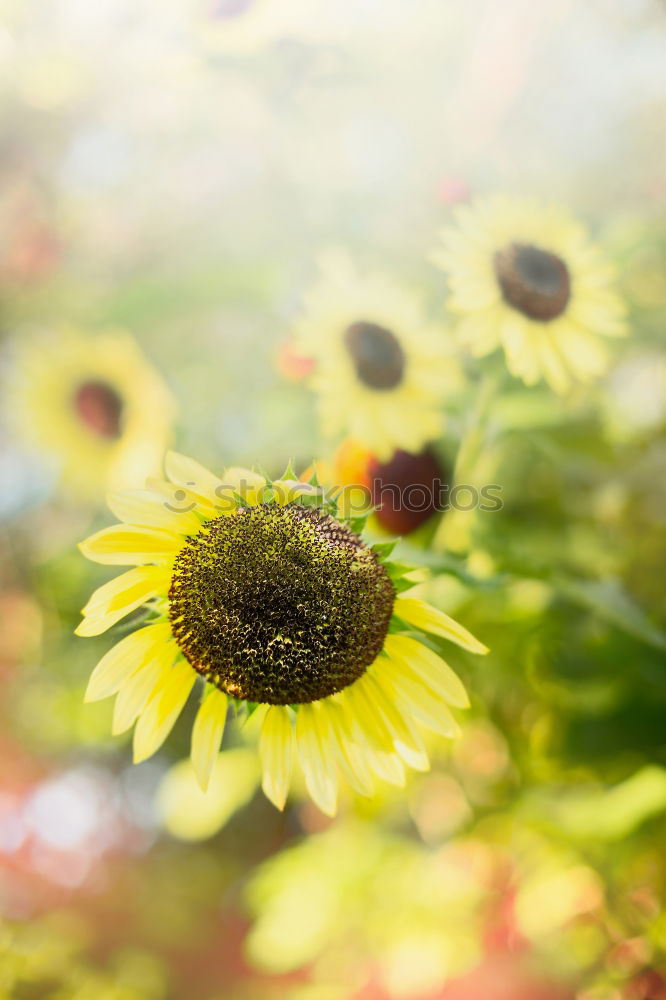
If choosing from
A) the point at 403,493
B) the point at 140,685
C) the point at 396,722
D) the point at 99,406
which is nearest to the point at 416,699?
the point at 396,722

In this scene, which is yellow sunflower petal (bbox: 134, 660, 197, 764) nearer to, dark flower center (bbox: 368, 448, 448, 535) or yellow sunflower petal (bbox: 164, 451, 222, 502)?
yellow sunflower petal (bbox: 164, 451, 222, 502)

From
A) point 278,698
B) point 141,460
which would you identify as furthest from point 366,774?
point 141,460

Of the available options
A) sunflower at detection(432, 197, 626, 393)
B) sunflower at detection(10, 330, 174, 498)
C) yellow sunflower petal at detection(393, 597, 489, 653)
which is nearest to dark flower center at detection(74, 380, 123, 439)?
sunflower at detection(10, 330, 174, 498)

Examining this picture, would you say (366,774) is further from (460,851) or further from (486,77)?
(486,77)

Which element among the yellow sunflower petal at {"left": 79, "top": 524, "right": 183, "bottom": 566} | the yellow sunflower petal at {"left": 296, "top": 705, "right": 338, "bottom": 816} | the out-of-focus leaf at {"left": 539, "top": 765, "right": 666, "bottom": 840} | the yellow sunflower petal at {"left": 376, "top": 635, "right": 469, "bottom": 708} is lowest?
the out-of-focus leaf at {"left": 539, "top": 765, "right": 666, "bottom": 840}

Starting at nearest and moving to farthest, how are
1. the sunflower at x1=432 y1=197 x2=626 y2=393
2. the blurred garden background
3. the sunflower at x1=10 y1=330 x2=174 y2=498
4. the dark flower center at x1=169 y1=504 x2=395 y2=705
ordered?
the dark flower center at x1=169 y1=504 x2=395 y2=705 → the sunflower at x1=432 y1=197 x2=626 y2=393 → the blurred garden background → the sunflower at x1=10 y1=330 x2=174 y2=498

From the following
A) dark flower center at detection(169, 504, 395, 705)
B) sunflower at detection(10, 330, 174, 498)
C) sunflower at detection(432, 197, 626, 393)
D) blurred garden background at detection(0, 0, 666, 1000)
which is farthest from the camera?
sunflower at detection(10, 330, 174, 498)

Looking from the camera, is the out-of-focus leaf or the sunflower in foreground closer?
the sunflower in foreground

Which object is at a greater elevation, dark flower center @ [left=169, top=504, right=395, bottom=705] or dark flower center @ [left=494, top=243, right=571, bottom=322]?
dark flower center @ [left=494, top=243, right=571, bottom=322]
